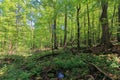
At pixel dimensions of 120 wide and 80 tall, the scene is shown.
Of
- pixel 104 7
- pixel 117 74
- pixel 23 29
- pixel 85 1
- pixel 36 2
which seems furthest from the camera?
pixel 23 29

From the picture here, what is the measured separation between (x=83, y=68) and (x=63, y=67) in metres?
1.09

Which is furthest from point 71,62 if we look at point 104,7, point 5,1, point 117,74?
point 5,1

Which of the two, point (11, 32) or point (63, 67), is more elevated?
point (11, 32)

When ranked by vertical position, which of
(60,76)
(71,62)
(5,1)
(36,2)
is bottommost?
(60,76)

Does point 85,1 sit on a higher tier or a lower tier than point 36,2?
Result: lower

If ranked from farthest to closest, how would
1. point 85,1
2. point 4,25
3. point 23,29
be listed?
point 23,29 → point 4,25 → point 85,1

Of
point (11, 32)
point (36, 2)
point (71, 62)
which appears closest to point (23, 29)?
point (11, 32)

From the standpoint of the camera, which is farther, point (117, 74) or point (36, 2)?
point (36, 2)

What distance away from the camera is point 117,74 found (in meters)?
7.29

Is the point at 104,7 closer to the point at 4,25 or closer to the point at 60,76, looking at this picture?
the point at 60,76

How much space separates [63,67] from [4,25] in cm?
1483

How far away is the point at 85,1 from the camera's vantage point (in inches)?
419

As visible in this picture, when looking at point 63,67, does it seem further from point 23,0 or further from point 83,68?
point 23,0

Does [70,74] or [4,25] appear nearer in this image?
[70,74]
